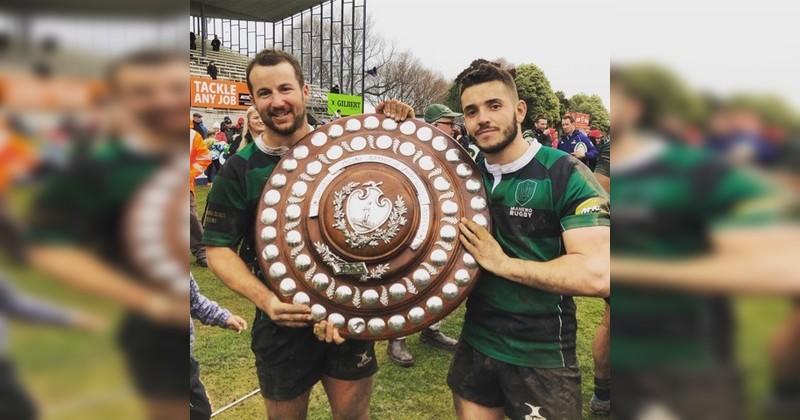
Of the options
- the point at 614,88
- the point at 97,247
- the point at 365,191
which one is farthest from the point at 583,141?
the point at 97,247

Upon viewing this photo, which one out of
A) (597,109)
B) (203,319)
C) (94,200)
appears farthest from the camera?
(203,319)

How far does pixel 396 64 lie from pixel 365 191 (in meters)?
11.7

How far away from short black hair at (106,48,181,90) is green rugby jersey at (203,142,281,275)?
1573 mm

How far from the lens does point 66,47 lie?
68 cm

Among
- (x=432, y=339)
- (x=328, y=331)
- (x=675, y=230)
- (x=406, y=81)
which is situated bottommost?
(x=432, y=339)

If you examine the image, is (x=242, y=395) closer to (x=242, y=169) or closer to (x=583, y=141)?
(x=242, y=169)

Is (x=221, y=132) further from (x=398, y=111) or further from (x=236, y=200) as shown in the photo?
(x=398, y=111)

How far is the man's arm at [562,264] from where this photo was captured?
6.62 ft

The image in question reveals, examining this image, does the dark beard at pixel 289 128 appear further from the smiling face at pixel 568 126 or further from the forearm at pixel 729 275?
the smiling face at pixel 568 126

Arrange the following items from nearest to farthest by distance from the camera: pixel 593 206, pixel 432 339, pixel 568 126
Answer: pixel 593 206 < pixel 432 339 < pixel 568 126

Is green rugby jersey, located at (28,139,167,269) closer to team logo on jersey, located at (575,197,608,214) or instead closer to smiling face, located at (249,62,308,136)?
smiling face, located at (249,62,308,136)

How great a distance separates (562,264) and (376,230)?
766mm

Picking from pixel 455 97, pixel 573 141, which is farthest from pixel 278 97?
pixel 573 141

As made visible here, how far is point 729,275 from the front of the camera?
77 cm
